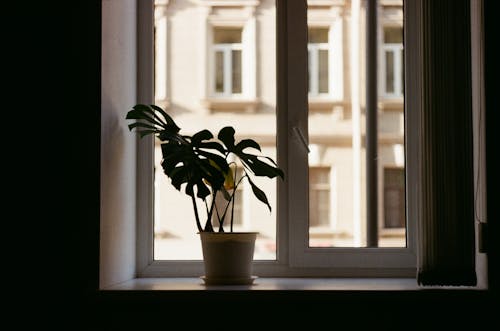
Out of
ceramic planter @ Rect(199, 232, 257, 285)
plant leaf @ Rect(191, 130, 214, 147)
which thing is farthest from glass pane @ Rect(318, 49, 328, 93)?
ceramic planter @ Rect(199, 232, 257, 285)

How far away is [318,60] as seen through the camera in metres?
3.03

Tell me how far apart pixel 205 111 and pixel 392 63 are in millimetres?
850

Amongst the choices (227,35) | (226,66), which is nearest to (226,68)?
(226,66)

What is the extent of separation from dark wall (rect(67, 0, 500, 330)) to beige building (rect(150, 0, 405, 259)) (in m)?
0.48

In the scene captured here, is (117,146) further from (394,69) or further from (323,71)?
(394,69)

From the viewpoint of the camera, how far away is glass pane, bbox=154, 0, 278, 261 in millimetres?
2922

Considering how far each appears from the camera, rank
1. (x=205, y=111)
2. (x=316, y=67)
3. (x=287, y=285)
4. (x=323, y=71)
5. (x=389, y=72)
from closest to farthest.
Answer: (x=287, y=285) < (x=316, y=67) < (x=323, y=71) < (x=205, y=111) < (x=389, y=72)

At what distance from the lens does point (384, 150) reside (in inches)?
122
